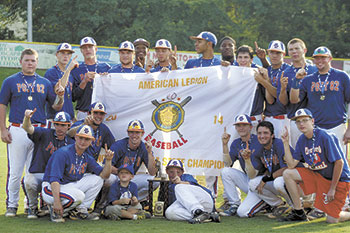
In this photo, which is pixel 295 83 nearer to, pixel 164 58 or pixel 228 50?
pixel 228 50

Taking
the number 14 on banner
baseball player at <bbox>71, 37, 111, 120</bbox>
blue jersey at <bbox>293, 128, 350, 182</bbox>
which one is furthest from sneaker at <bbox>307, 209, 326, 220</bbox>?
baseball player at <bbox>71, 37, 111, 120</bbox>

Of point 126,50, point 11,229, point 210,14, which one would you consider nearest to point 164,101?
point 126,50

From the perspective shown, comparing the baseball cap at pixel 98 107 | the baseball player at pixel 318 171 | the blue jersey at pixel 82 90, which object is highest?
the blue jersey at pixel 82 90

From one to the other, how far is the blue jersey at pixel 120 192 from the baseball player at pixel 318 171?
236 centimetres

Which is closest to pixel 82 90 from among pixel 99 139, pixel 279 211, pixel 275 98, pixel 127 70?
pixel 127 70

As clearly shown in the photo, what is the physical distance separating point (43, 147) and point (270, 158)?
362 cm

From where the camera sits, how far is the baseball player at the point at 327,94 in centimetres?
941

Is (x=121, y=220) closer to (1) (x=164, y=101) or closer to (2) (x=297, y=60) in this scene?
(1) (x=164, y=101)

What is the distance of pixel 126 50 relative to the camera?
426 inches

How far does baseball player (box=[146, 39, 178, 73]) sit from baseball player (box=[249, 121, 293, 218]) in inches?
85.4

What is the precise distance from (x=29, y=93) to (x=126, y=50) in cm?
209

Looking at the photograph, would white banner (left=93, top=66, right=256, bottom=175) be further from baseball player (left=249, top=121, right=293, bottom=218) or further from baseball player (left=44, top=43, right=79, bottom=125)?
baseball player (left=249, top=121, right=293, bottom=218)

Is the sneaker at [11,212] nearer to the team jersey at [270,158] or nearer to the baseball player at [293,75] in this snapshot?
the team jersey at [270,158]

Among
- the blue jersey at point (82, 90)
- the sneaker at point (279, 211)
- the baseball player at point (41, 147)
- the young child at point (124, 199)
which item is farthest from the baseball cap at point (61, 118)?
the sneaker at point (279, 211)
